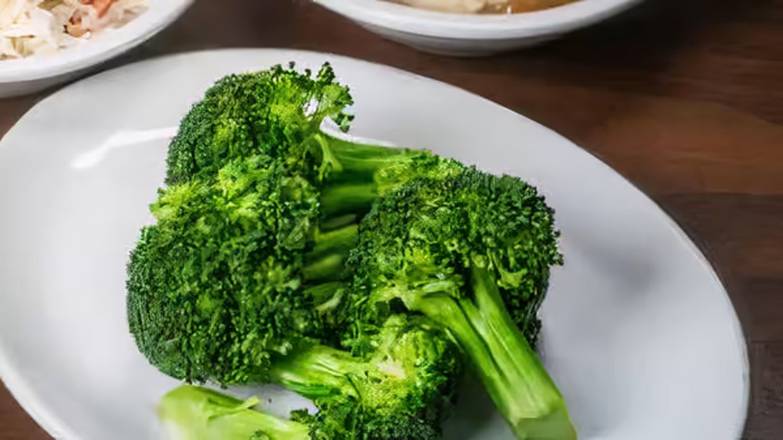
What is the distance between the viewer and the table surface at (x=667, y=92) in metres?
1.06

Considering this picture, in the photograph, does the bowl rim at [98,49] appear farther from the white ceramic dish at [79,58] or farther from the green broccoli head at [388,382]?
the green broccoli head at [388,382]

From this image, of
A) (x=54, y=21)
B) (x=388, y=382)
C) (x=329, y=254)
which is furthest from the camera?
(x=54, y=21)

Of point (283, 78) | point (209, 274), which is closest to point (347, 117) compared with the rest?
point (283, 78)

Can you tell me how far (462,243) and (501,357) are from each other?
9cm

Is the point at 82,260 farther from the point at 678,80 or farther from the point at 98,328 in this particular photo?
the point at 678,80

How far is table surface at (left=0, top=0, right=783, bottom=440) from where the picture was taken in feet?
3.48

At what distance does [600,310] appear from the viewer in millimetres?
897

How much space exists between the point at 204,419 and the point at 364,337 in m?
0.14

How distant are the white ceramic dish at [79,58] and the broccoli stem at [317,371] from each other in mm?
451

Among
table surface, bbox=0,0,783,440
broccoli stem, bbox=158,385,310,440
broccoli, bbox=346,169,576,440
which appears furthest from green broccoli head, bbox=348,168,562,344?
table surface, bbox=0,0,783,440

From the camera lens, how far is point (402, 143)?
1.05m

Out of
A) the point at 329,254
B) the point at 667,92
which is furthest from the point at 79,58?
the point at 667,92

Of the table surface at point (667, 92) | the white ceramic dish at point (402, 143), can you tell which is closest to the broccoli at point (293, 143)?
the white ceramic dish at point (402, 143)

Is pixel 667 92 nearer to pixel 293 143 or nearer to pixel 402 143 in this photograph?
pixel 402 143
